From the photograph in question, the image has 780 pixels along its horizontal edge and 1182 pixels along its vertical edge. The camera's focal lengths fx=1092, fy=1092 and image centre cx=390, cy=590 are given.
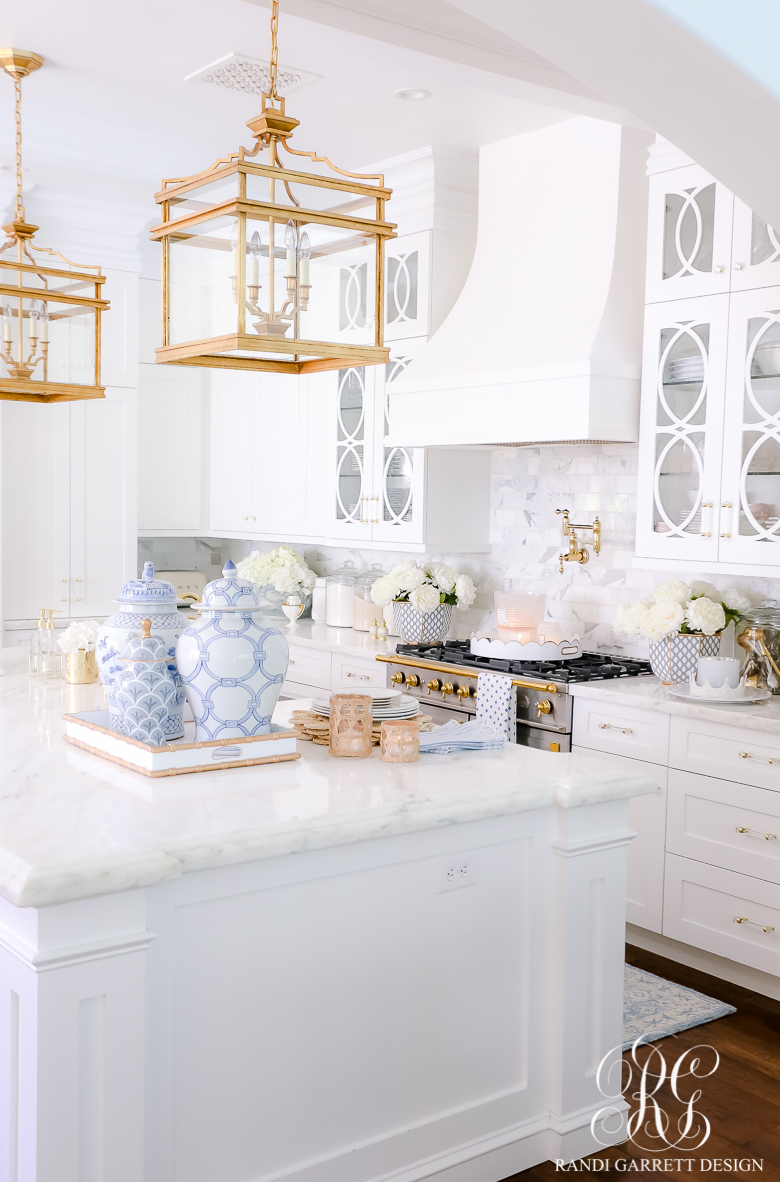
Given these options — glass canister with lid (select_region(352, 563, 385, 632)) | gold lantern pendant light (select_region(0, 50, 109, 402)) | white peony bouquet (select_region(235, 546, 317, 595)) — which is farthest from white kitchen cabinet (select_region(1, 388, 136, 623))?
gold lantern pendant light (select_region(0, 50, 109, 402))

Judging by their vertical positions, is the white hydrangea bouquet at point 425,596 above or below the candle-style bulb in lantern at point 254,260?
below

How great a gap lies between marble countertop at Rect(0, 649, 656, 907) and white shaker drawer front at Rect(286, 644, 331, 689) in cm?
242

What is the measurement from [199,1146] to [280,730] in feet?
2.72

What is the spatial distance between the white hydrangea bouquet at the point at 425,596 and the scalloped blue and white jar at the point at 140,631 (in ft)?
7.62

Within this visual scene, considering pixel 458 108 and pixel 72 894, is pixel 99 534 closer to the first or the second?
pixel 458 108

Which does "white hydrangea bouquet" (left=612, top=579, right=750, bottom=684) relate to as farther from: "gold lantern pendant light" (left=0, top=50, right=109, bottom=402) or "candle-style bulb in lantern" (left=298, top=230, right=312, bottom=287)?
"candle-style bulb in lantern" (left=298, top=230, right=312, bottom=287)

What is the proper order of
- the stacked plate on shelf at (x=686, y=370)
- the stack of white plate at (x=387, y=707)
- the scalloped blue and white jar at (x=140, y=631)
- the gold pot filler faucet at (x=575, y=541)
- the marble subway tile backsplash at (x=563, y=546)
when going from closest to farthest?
1. the scalloped blue and white jar at (x=140, y=631)
2. the stack of white plate at (x=387, y=707)
3. the stacked plate on shelf at (x=686, y=370)
4. the marble subway tile backsplash at (x=563, y=546)
5. the gold pot filler faucet at (x=575, y=541)

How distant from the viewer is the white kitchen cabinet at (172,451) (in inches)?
247

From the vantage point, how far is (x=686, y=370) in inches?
150

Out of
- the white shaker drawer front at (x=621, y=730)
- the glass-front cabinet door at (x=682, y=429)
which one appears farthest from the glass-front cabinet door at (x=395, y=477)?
the white shaker drawer front at (x=621, y=730)

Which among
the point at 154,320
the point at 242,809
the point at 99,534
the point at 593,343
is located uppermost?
the point at 154,320

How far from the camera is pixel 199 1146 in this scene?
1.97 meters

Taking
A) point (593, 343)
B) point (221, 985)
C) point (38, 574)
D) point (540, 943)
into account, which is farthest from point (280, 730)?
point (38, 574)

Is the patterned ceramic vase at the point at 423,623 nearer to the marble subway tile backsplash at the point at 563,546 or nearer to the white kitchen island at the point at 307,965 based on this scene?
the marble subway tile backsplash at the point at 563,546
